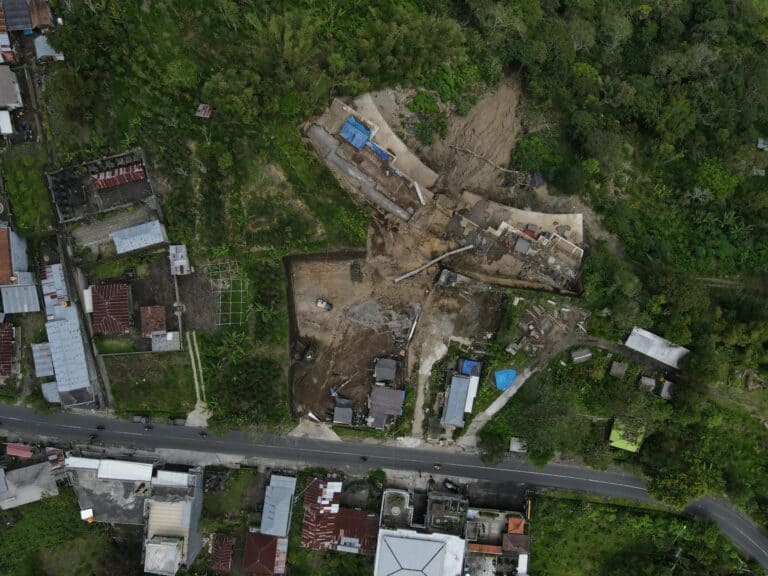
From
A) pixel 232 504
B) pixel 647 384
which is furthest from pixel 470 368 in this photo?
pixel 232 504

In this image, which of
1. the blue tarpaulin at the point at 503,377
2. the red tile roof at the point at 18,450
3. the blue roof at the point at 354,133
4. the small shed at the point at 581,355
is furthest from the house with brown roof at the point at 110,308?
the small shed at the point at 581,355

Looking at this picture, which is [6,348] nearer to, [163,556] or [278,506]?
[163,556]

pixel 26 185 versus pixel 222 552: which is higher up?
pixel 26 185

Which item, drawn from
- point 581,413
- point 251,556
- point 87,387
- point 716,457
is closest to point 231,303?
point 87,387

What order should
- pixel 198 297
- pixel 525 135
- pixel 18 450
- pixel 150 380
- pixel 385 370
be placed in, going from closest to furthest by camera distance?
pixel 18 450 → pixel 198 297 → pixel 385 370 → pixel 150 380 → pixel 525 135

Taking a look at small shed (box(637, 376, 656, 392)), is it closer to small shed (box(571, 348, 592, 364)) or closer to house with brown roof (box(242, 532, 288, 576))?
small shed (box(571, 348, 592, 364))

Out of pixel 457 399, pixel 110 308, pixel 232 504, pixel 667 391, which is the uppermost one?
pixel 110 308

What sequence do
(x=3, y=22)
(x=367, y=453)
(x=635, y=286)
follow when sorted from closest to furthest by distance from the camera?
(x=3, y=22)
(x=635, y=286)
(x=367, y=453)

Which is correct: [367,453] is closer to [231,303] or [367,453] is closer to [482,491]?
[482,491]
